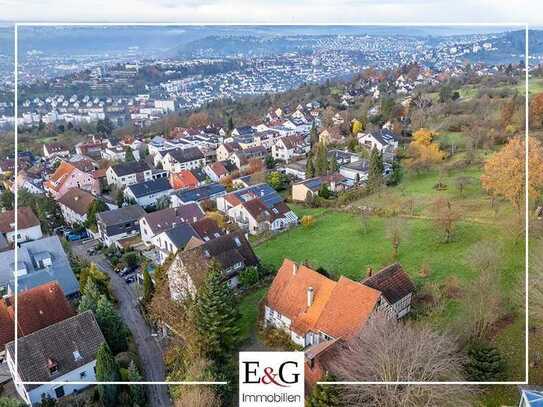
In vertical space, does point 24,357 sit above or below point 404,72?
below

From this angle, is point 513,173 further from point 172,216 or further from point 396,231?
point 172,216

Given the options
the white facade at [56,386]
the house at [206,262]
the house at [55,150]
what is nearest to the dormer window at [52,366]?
the white facade at [56,386]

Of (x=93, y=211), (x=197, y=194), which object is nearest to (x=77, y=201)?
(x=93, y=211)

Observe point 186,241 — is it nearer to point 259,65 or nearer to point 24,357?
point 24,357

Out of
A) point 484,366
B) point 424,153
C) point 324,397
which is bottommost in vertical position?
point 484,366

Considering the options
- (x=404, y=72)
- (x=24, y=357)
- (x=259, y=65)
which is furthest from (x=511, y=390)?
(x=404, y=72)
